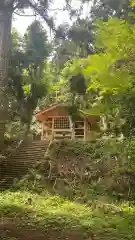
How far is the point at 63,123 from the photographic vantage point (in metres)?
23.1

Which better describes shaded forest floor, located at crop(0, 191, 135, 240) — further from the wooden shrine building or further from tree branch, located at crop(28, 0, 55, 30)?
the wooden shrine building

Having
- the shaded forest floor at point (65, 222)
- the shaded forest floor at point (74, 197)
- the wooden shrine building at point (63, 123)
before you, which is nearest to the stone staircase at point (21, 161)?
the shaded forest floor at point (74, 197)

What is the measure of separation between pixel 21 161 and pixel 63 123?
22.8 feet

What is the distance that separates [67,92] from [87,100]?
1.30 m

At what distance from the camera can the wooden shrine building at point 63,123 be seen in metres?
21.5

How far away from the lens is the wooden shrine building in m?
21.5

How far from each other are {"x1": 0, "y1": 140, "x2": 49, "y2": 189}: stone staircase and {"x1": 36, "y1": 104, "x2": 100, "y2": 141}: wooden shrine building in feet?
12.0

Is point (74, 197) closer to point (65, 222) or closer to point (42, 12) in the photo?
point (65, 222)

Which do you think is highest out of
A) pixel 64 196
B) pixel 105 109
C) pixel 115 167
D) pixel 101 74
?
pixel 101 74

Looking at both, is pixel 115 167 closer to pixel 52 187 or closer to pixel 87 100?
pixel 52 187

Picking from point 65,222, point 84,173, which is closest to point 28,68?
point 84,173

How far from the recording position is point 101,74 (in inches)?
275

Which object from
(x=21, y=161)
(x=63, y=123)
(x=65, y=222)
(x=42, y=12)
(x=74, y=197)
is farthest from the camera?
(x=63, y=123)

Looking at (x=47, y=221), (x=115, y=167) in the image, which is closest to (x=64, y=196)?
(x=115, y=167)
